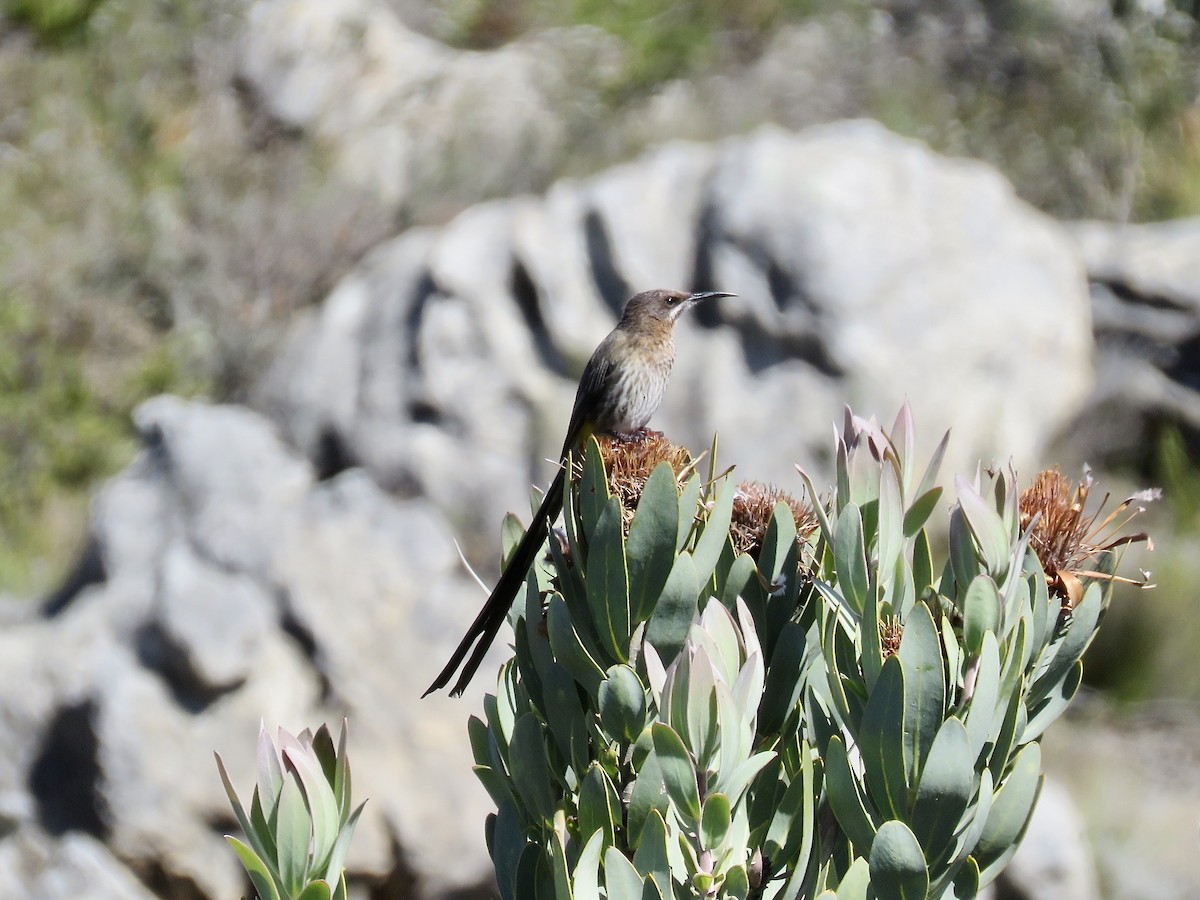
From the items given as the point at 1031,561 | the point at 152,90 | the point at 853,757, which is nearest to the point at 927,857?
the point at 853,757

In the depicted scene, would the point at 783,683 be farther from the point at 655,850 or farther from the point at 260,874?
the point at 260,874

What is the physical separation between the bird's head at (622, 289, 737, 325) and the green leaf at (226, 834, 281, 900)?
311 centimetres

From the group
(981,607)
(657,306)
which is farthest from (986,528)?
(657,306)

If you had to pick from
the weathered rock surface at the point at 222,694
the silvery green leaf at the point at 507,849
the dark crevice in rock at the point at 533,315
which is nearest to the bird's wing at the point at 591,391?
the weathered rock surface at the point at 222,694

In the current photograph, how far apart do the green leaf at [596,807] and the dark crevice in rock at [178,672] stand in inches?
171

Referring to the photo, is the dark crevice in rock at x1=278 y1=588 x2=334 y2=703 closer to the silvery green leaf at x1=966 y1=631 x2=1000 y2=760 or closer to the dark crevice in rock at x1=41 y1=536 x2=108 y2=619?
the dark crevice in rock at x1=41 y1=536 x2=108 y2=619

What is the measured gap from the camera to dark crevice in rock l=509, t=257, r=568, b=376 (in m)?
7.29

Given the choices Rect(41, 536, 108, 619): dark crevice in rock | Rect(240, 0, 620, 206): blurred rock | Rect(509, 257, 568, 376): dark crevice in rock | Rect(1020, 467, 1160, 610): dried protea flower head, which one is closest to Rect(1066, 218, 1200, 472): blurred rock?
Rect(509, 257, 568, 376): dark crevice in rock

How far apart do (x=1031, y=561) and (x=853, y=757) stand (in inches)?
16.5

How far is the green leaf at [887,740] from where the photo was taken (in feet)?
5.10

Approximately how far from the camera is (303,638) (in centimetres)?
591

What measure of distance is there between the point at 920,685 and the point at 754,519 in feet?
1.61

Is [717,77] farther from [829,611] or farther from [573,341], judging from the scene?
[829,611]

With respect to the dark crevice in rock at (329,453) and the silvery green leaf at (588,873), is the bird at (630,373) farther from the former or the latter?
the dark crevice in rock at (329,453)
